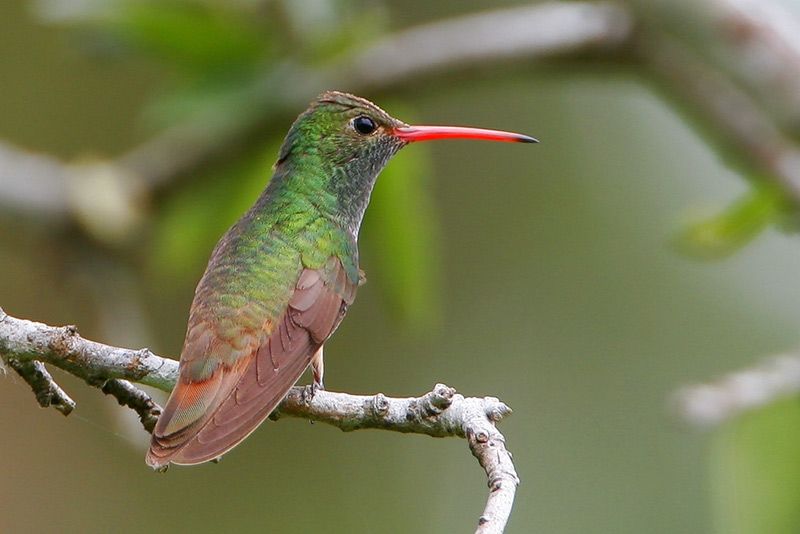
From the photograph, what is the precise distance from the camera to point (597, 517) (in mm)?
12961

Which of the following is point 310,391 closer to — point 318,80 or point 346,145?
point 346,145

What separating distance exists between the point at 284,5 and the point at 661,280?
9.43m

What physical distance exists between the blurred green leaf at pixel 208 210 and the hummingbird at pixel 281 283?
1.54 metres

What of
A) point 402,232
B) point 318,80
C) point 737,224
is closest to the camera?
point 737,224

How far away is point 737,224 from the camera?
4.40 metres

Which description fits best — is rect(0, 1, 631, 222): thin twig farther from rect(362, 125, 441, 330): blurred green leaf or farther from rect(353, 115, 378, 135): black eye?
rect(353, 115, 378, 135): black eye

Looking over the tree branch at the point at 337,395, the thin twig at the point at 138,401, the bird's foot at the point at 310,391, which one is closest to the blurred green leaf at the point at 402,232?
the bird's foot at the point at 310,391

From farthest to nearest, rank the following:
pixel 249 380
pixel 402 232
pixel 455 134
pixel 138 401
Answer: pixel 402 232
pixel 455 134
pixel 249 380
pixel 138 401

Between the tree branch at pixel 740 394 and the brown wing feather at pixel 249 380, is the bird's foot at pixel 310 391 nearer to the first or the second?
the brown wing feather at pixel 249 380

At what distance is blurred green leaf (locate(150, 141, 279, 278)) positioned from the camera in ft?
18.2

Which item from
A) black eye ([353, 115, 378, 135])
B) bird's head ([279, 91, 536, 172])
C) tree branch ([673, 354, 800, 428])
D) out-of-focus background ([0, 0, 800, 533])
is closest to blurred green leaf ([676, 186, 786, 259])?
out-of-focus background ([0, 0, 800, 533])

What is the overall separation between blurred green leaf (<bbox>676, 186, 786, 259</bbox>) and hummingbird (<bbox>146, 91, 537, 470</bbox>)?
3.70 feet

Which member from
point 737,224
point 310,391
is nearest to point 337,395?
point 310,391

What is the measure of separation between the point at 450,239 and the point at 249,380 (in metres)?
9.91
